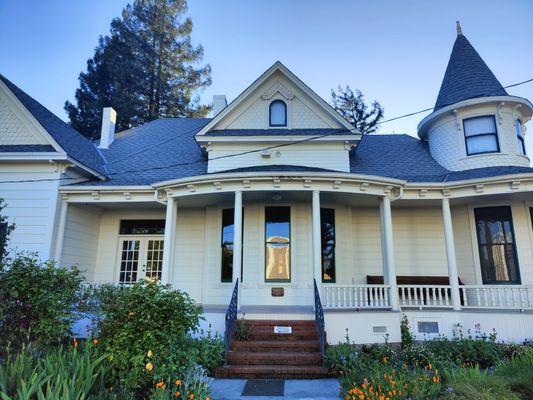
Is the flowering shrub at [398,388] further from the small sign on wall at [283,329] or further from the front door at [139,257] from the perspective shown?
the front door at [139,257]

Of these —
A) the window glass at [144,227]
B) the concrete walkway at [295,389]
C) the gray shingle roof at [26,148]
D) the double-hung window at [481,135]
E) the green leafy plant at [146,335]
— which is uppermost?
the double-hung window at [481,135]

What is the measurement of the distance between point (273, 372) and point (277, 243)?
418cm

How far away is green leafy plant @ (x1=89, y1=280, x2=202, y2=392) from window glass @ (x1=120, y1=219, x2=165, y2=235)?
22.1 feet

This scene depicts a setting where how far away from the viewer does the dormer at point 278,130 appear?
35.0 feet

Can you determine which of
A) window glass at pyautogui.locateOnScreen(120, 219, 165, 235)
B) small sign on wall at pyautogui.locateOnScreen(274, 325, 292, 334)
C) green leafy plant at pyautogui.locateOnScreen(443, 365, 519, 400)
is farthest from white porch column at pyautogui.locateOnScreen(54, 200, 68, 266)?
green leafy plant at pyautogui.locateOnScreen(443, 365, 519, 400)

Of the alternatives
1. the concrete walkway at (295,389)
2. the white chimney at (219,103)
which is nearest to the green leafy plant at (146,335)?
the concrete walkway at (295,389)

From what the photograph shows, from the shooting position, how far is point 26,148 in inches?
396

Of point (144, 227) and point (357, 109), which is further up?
point (357, 109)

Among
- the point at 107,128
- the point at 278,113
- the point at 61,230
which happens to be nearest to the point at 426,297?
the point at 278,113

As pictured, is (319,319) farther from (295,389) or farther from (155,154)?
(155,154)

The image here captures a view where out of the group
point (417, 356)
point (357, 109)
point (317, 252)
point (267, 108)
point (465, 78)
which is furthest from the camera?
point (357, 109)

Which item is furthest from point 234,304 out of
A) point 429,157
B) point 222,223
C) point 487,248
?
point 429,157

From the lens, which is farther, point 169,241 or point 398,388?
point 169,241

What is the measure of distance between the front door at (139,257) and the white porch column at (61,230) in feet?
6.36
